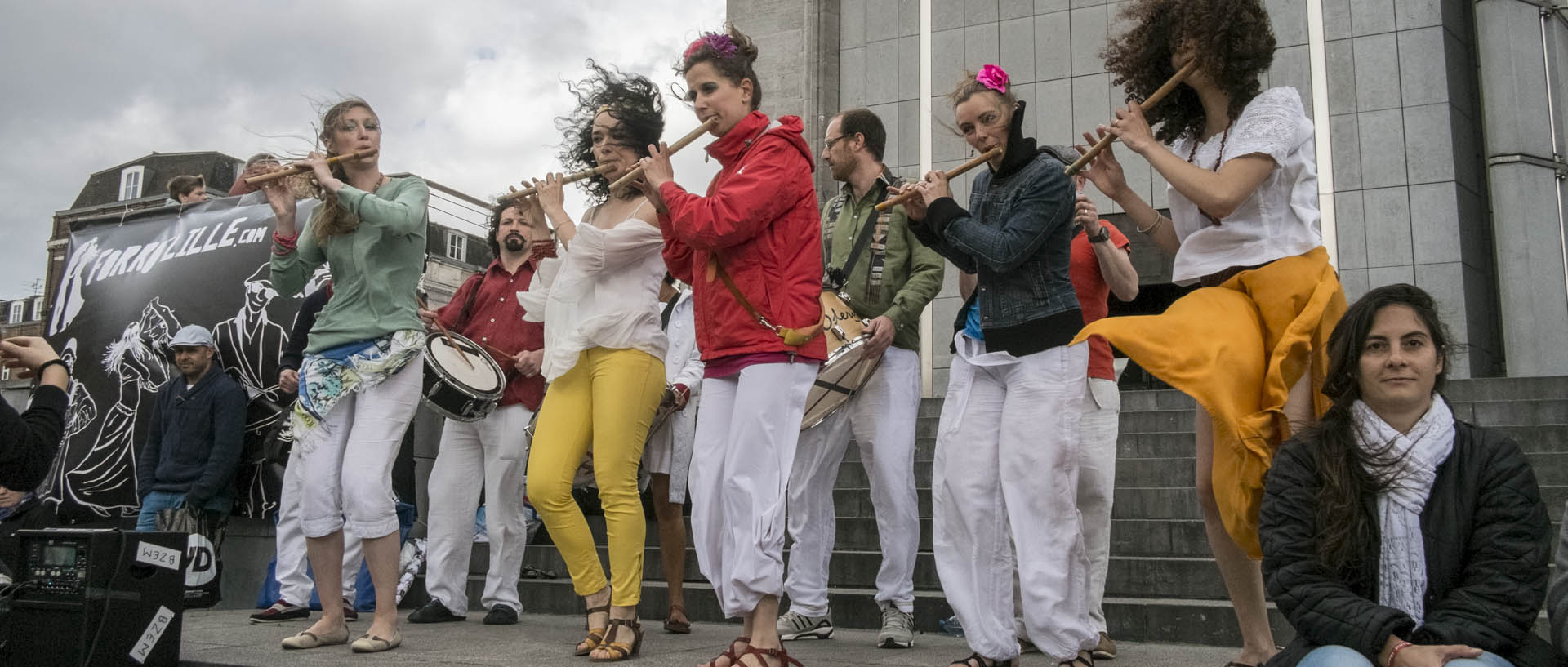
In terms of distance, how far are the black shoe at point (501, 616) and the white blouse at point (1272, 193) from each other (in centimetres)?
401

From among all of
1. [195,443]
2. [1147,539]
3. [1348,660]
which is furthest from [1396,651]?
[195,443]

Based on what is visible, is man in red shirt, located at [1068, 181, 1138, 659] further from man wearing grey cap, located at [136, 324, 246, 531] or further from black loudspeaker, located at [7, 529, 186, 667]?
man wearing grey cap, located at [136, 324, 246, 531]

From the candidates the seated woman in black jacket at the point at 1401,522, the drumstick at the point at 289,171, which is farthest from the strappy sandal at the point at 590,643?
the seated woman in black jacket at the point at 1401,522

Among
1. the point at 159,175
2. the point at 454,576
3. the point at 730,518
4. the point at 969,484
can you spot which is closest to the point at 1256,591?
the point at 969,484

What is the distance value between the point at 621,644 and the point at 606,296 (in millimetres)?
→ 1302

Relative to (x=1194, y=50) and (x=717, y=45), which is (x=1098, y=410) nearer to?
(x=1194, y=50)

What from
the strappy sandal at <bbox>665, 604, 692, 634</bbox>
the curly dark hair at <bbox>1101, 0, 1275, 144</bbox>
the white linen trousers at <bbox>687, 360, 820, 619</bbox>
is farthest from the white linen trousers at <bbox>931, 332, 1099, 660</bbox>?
the strappy sandal at <bbox>665, 604, 692, 634</bbox>

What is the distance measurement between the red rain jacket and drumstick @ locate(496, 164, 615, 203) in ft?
2.61

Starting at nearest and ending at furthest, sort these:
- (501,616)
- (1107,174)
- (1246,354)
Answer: (1246,354) → (1107,174) → (501,616)

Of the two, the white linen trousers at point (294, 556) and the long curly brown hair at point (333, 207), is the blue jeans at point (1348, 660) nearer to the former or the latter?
the long curly brown hair at point (333, 207)

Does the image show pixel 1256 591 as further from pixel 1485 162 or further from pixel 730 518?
pixel 1485 162

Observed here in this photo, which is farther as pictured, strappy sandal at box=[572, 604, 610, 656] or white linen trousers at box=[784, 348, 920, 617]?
white linen trousers at box=[784, 348, 920, 617]

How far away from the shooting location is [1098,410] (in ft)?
16.5

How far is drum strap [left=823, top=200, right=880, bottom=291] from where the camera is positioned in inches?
224
